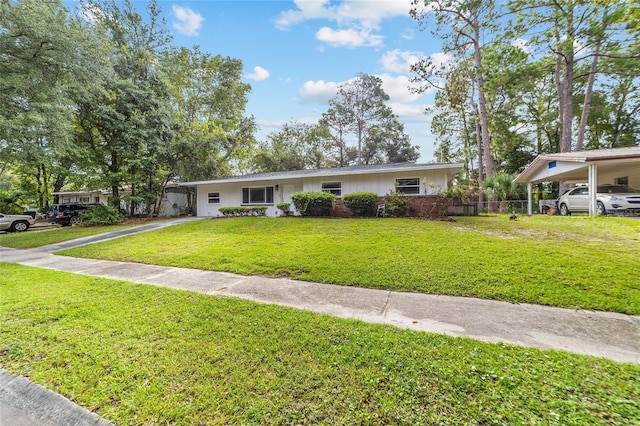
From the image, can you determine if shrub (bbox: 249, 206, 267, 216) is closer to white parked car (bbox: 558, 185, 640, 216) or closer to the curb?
the curb

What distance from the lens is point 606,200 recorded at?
10203 millimetres

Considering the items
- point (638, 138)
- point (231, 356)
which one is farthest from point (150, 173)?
point (638, 138)

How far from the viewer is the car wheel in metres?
15.8

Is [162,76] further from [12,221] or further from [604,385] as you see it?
[604,385]

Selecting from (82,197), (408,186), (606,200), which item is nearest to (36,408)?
(408,186)

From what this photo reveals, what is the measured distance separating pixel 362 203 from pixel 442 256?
6.66 m

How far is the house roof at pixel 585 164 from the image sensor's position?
9.04 metres

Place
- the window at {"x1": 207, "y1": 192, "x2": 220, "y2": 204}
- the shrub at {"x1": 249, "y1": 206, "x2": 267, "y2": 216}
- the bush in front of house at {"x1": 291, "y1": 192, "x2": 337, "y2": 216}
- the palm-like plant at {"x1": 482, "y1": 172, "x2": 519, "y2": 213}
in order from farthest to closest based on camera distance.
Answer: the window at {"x1": 207, "y1": 192, "x2": 220, "y2": 204}, the shrub at {"x1": 249, "y1": 206, "x2": 267, "y2": 216}, the palm-like plant at {"x1": 482, "y1": 172, "x2": 519, "y2": 213}, the bush in front of house at {"x1": 291, "y1": 192, "x2": 337, "y2": 216}

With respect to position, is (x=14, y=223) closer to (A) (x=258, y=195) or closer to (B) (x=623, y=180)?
(A) (x=258, y=195)

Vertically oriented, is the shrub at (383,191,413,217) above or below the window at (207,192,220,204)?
below

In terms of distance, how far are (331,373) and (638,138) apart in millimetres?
32317

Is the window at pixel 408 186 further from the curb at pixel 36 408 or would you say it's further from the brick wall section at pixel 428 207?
the curb at pixel 36 408

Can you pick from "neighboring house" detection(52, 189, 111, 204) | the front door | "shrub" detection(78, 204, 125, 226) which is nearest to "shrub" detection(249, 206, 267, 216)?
the front door

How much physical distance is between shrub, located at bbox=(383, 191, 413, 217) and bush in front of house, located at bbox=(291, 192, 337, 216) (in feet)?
8.76
